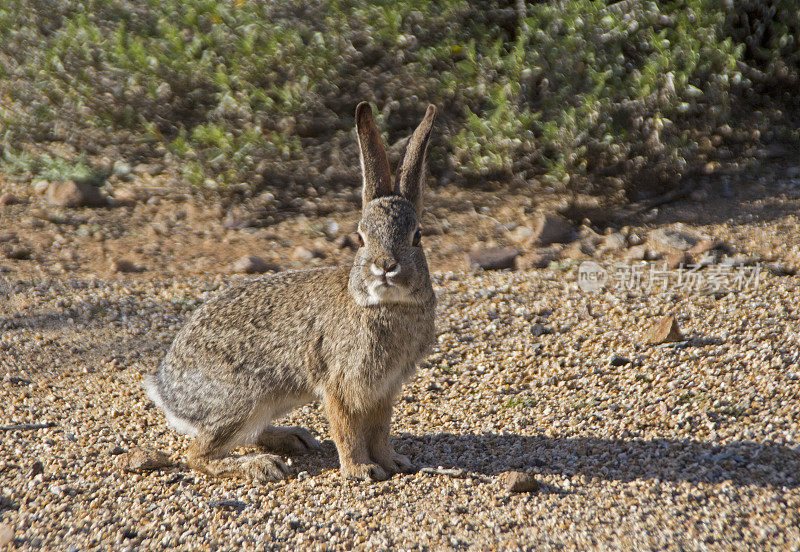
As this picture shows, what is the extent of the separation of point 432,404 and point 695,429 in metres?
1.48

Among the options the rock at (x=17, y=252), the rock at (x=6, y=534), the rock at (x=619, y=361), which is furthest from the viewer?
the rock at (x=17, y=252)

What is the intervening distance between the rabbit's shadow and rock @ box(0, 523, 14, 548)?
4.39 feet

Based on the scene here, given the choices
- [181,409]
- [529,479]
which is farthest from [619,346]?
[181,409]

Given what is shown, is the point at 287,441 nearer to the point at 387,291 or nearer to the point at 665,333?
the point at 387,291

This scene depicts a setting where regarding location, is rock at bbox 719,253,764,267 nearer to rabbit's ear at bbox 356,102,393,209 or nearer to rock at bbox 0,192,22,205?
rabbit's ear at bbox 356,102,393,209

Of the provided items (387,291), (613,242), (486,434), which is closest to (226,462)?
(387,291)

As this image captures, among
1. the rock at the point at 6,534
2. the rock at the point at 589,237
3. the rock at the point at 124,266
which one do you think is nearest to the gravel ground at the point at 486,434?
the rock at the point at 6,534

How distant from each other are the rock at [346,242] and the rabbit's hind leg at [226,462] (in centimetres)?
315

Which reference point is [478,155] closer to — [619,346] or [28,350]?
[619,346]

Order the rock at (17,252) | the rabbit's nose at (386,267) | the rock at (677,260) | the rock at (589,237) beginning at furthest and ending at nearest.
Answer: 1. the rock at (589,237)
2. the rock at (17,252)
3. the rock at (677,260)
4. the rabbit's nose at (386,267)

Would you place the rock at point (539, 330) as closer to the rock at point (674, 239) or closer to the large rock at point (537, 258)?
the large rock at point (537, 258)

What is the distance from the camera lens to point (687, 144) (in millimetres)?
7781

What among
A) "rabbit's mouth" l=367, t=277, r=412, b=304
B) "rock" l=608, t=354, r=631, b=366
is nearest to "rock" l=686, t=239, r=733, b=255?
"rock" l=608, t=354, r=631, b=366

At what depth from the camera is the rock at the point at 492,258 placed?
269 inches
